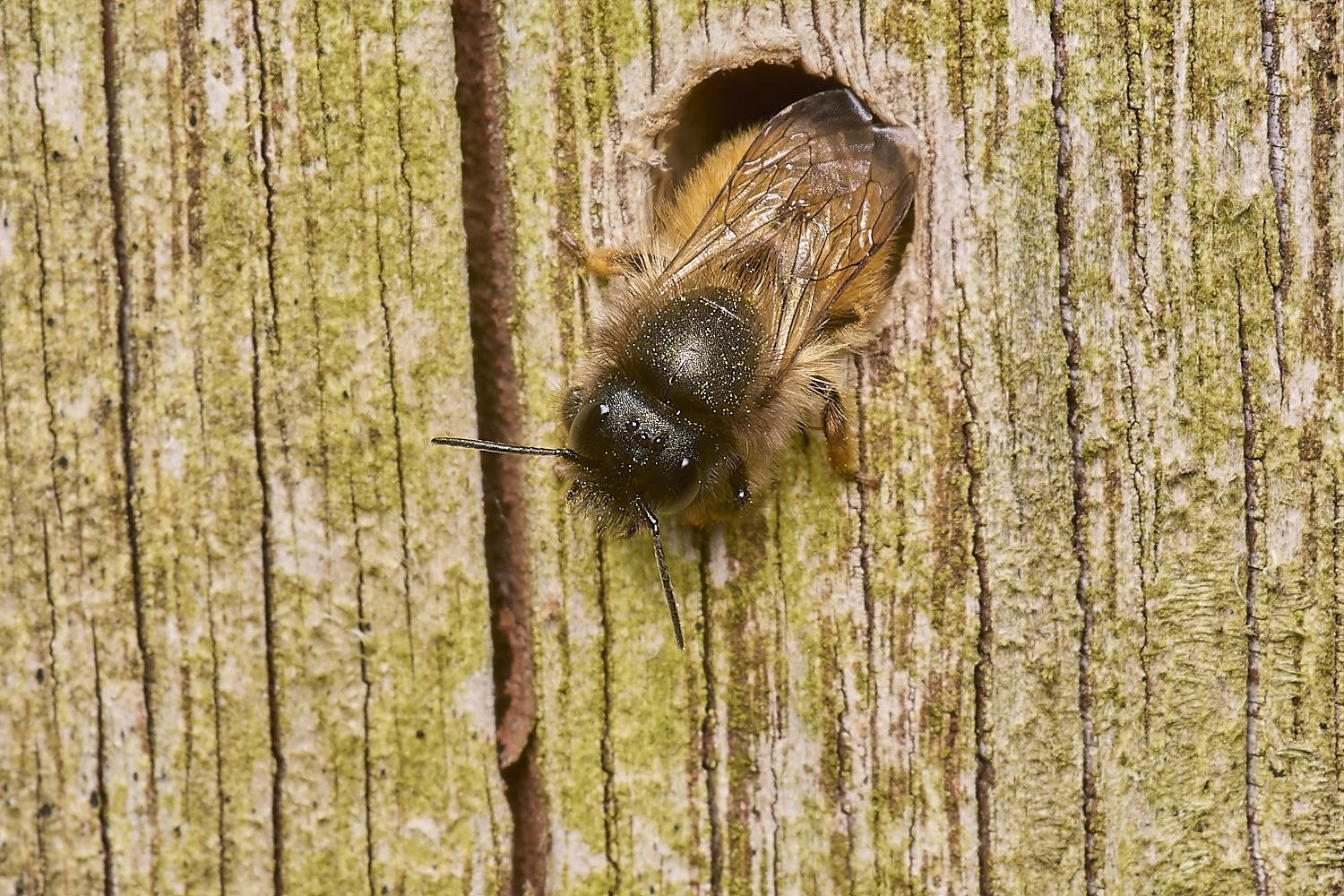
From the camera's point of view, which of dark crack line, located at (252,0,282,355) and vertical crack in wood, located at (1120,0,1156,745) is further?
dark crack line, located at (252,0,282,355)

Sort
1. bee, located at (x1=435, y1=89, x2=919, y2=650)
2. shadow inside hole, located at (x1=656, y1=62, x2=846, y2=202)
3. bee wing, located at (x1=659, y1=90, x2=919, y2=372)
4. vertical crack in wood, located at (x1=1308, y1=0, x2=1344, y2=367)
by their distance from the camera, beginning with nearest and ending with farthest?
vertical crack in wood, located at (x1=1308, y1=0, x2=1344, y2=367)
bee, located at (x1=435, y1=89, x2=919, y2=650)
shadow inside hole, located at (x1=656, y1=62, x2=846, y2=202)
bee wing, located at (x1=659, y1=90, x2=919, y2=372)

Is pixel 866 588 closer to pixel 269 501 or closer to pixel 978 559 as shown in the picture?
pixel 978 559

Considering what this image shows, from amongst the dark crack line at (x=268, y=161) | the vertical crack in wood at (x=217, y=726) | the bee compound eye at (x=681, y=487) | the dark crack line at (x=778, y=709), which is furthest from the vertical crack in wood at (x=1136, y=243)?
the vertical crack in wood at (x=217, y=726)

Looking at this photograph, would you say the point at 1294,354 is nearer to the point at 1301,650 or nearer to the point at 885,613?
the point at 1301,650

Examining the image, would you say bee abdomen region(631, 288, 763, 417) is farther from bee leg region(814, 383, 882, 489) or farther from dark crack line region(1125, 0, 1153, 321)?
dark crack line region(1125, 0, 1153, 321)

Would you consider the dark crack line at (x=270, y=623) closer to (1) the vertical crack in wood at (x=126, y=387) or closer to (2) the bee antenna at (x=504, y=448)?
(1) the vertical crack in wood at (x=126, y=387)

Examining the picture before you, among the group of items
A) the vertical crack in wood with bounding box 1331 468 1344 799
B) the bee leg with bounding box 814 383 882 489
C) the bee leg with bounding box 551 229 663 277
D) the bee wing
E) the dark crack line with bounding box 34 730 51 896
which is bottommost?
the dark crack line with bounding box 34 730 51 896

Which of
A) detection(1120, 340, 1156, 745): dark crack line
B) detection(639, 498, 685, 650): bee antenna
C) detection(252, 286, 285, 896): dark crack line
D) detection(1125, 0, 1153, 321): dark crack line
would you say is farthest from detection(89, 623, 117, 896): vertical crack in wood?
detection(1125, 0, 1153, 321): dark crack line
